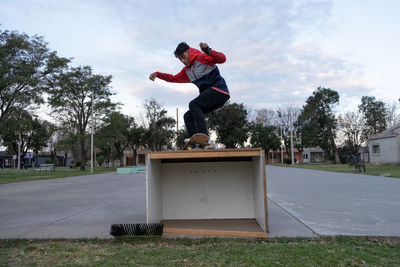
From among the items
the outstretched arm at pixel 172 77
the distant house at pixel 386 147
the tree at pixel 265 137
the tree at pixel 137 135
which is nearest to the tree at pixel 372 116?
the tree at pixel 265 137

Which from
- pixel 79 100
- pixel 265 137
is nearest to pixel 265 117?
pixel 265 137

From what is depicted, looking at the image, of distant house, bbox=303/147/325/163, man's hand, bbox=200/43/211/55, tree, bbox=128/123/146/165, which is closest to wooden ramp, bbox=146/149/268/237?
man's hand, bbox=200/43/211/55

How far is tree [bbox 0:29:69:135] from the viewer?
55.8 feet

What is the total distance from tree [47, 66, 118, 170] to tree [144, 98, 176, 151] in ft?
56.5

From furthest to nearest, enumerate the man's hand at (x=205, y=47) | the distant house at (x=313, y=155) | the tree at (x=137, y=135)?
the distant house at (x=313, y=155) < the tree at (x=137, y=135) < the man's hand at (x=205, y=47)

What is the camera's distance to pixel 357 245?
96.6 inches

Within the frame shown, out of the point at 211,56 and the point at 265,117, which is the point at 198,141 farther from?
the point at 265,117

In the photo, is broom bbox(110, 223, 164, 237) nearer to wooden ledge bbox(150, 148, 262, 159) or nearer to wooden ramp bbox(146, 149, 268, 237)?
wooden ledge bbox(150, 148, 262, 159)

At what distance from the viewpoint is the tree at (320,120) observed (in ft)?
161

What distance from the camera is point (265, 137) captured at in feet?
164

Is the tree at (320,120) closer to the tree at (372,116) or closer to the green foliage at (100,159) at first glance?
the tree at (372,116)

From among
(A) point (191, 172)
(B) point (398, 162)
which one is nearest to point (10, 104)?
(A) point (191, 172)

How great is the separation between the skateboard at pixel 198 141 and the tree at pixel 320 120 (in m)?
50.6

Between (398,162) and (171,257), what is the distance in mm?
27880
